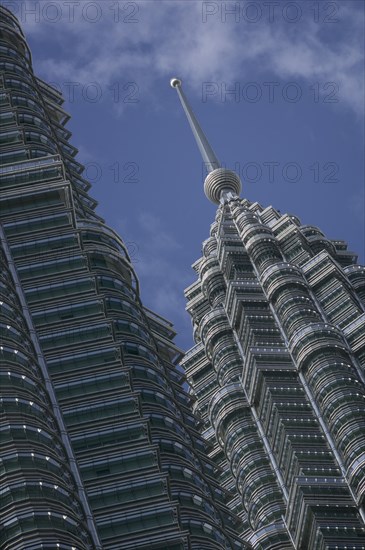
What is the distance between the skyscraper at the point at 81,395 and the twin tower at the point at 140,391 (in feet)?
0.53

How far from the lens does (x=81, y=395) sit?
4636 inches

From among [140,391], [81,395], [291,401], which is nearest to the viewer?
[81,395]

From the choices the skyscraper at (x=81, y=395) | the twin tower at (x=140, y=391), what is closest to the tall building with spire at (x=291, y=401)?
the twin tower at (x=140, y=391)

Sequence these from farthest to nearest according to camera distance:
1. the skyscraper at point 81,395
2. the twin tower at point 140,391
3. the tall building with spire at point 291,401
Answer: the tall building with spire at point 291,401 < the twin tower at point 140,391 < the skyscraper at point 81,395

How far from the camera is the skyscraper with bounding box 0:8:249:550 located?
9931 cm

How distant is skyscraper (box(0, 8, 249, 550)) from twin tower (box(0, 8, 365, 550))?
0.16m

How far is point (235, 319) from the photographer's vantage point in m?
191

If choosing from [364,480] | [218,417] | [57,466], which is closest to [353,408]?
[364,480]

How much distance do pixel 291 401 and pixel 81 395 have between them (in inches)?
2087

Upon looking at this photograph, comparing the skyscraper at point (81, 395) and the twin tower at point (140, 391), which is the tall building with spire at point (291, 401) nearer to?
the twin tower at point (140, 391)

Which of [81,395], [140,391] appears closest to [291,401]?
[140,391]

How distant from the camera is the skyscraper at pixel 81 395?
9931 cm

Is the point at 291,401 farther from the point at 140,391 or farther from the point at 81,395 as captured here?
the point at 81,395

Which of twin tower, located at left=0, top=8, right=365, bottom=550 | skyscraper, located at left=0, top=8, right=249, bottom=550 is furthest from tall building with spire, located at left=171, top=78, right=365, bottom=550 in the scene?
skyscraper, located at left=0, top=8, right=249, bottom=550
